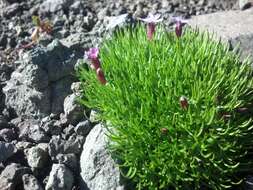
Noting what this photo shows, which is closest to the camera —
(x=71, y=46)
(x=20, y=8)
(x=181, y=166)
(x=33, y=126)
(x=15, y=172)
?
(x=181, y=166)

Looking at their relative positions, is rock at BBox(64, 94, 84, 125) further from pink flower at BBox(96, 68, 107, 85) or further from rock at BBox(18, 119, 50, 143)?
pink flower at BBox(96, 68, 107, 85)

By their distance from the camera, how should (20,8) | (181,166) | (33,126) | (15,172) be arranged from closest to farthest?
(181,166) < (15,172) < (33,126) < (20,8)

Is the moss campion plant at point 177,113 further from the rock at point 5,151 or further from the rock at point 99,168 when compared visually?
A: the rock at point 5,151

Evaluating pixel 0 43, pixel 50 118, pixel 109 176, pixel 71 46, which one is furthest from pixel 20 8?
pixel 109 176

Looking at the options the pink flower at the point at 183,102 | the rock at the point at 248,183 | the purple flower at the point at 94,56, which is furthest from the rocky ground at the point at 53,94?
the rock at the point at 248,183

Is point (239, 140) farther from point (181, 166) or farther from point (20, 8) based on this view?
point (20, 8)

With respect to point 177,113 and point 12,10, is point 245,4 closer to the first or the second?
point 12,10
